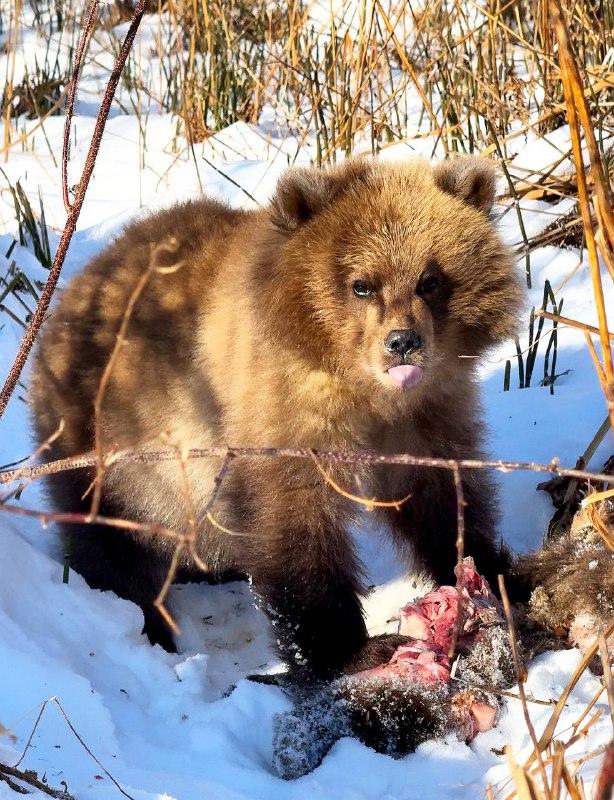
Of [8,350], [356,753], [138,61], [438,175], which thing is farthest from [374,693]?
[138,61]

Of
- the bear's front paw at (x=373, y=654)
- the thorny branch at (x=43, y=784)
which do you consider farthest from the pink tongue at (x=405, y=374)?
the thorny branch at (x=43, y=784)

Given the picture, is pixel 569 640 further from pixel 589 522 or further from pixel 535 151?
pixel 535 151

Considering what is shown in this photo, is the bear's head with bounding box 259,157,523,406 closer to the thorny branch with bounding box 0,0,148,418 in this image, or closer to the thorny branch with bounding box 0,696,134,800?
the thorny branch with bounding box 0,0,148,418

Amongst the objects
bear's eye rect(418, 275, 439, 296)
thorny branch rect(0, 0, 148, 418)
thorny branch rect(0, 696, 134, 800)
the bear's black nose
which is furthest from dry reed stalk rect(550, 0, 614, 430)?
thorny branch rect(0, 696, 134, 800)

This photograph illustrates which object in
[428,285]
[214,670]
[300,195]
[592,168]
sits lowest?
[214,670]

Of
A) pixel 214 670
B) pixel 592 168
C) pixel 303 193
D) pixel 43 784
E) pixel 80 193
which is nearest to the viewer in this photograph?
pixel 592 168

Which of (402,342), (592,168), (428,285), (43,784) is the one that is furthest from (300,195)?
(43,784)

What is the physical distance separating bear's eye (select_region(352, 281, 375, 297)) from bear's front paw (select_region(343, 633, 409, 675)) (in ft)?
3.64

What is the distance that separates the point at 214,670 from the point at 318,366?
4.04 ft

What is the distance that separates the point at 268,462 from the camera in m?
3.54

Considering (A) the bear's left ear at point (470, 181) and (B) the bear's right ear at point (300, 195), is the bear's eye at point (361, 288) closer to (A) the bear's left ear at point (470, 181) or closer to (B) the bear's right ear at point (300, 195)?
(B) the bear's right ear at point (300, 195)

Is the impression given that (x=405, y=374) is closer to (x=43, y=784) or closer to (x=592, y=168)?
(x=592, y=168)

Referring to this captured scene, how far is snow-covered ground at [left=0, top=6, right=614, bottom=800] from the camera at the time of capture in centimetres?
280

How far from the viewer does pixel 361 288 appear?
134 inches
